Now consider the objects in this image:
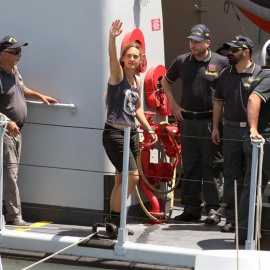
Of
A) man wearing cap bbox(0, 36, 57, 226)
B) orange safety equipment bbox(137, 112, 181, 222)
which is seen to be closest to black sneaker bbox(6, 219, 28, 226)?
man wearing cap bbox(0, 36, 57, 226)

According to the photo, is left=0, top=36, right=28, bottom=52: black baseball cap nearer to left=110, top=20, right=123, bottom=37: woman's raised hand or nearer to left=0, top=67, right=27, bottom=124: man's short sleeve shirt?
left=0, top=67, right=27, bottom=124: man's short sleeve shirt

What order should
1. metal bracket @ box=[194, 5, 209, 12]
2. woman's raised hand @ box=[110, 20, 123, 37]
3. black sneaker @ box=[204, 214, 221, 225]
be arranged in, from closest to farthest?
woman's raised hand @ box=[110, 20, 123, 37] < black sneaker @ box=[204, 214, 221, 225] < metal bracket @ box=[194, 5, 209, 12]

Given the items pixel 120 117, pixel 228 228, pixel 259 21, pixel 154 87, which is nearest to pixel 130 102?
pixel 120 117

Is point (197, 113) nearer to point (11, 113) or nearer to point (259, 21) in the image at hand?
point (11, 113)

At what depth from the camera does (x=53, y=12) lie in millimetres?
7863

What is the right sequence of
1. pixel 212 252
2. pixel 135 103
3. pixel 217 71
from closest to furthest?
pixel 212 252, pixel 135 103, pixel 217 71

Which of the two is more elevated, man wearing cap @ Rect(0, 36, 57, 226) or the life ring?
the life ring

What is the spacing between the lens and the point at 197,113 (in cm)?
782

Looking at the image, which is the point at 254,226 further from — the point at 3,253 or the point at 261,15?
the point at 261,15

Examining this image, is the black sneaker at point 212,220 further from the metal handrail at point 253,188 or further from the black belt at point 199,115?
the metal handrail at point 253,188

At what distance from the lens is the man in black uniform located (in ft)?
21.7

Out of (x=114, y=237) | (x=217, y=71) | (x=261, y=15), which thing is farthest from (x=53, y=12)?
(x=261, y=15)

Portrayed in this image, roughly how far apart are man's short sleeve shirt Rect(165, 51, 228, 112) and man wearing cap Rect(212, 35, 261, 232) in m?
0.28

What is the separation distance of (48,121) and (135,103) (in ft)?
3.24
